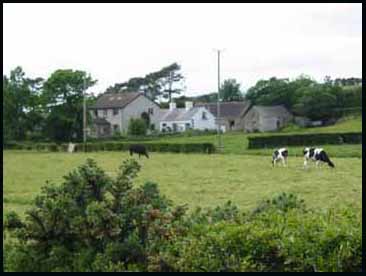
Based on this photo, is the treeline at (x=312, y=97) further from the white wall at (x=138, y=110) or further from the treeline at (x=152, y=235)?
the treeline at (x=152, y=235)

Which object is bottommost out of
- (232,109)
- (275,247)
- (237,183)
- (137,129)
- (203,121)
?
(237,183)

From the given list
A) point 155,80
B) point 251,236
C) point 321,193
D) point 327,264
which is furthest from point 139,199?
point 155,80

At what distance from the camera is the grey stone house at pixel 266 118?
7622cm

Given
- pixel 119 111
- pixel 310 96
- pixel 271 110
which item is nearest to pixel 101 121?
pixel 119 111

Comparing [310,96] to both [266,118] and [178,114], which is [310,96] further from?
[178,114]

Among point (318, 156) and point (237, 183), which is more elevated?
point (318, 156)

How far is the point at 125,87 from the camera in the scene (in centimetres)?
10731

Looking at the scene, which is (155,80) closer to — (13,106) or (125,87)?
(125,87)

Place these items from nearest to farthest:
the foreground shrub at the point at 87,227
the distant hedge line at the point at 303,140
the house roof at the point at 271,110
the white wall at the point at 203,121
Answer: the foreground shrub at the point at 87,227 → the distant hedge line at the point at 303,140 → the house roof at the point at 271,110 → the white wall at the point at 203,121

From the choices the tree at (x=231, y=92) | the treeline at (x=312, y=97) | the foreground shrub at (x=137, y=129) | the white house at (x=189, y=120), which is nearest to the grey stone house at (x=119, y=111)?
the white house at (x=189, y=120)

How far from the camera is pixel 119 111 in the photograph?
80438 millimetres

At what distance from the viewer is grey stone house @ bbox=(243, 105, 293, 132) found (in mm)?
76219

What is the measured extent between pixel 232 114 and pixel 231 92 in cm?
1673

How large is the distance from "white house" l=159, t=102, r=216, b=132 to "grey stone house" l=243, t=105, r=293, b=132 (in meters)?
5.30
